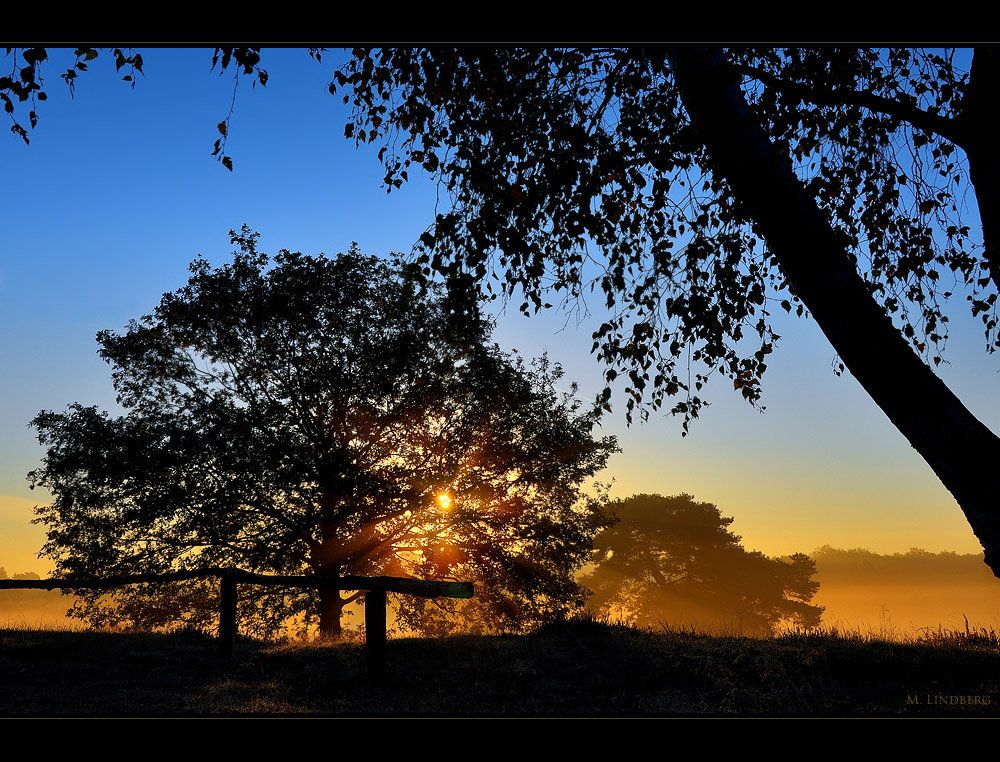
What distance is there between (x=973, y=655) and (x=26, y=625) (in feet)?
56.5

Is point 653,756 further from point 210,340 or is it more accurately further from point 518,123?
point 210,340

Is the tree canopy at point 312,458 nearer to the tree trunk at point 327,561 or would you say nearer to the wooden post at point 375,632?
the tree trunk at point 327,561

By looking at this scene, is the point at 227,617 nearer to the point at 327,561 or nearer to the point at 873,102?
the point at 327,561

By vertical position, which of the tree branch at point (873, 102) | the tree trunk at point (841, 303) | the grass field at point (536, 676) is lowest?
the grass field at point (536, 676)

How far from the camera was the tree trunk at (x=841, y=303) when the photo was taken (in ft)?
13.0

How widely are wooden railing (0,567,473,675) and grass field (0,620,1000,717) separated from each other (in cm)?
37

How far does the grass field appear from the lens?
294 inches

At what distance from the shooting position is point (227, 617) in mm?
12266

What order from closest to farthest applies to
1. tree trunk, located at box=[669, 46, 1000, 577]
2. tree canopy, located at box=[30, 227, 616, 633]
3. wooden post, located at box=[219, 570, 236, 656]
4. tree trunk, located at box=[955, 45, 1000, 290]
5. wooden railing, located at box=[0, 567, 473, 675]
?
tree trunk, located at box=[669, 46, 1000, 577] < tree trunk, located at box=[955, 45, 1000, 290] < wooden railing, located at box=[0, 567, 473, 675] < wooden post, located at box=[219, 570, 236, 656] < tree canopy, located at box=[30, 227, 616, 633]

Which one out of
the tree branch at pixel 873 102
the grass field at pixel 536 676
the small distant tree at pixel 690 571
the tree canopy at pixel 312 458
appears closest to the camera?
the tree branch at pixel 873 102

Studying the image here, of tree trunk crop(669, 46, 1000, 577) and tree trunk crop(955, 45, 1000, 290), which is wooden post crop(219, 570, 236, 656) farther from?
tree trunk crop(955, 45, 1000, 290)

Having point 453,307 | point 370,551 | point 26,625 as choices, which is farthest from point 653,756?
point 370,551

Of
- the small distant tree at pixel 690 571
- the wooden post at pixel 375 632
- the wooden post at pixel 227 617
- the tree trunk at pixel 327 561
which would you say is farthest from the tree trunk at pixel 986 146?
the small distant tree at pixel 690 571

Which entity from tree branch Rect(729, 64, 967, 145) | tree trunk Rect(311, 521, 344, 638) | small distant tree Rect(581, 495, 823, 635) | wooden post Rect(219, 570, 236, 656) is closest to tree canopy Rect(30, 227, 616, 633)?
tree trunk Rect(311, 521, 344, 638)
